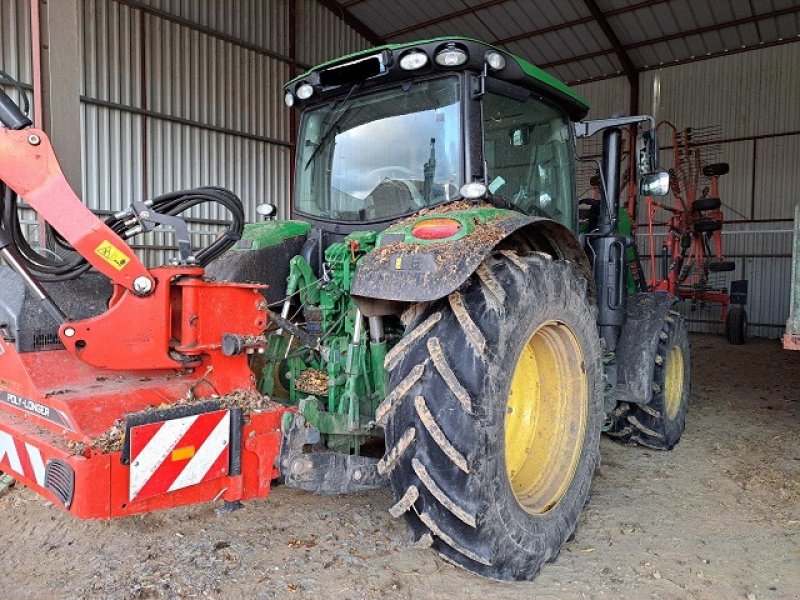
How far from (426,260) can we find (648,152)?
2.26 meters

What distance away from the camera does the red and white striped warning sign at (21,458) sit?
204cm

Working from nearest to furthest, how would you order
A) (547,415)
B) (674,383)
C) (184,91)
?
(547,415) → (674,383) → (184,91)

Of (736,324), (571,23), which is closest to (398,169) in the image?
(736,324)

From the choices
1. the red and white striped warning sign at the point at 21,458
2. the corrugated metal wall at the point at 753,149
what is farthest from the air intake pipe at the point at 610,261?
the corrugated metal wall at the point at 753,149

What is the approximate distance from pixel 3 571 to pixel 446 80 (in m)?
2.79

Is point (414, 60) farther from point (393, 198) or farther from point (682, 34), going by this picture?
point (682, 34)

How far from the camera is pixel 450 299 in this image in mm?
2357

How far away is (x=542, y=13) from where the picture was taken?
1270 cm

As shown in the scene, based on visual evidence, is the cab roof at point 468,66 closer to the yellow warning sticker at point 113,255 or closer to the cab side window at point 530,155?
the cab side window at point 530,155

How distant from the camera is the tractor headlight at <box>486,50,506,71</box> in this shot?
2.90 metres

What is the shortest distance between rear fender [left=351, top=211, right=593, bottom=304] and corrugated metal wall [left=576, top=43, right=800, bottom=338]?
1278 centimetres

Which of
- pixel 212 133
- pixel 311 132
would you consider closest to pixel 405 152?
pixel 311 132

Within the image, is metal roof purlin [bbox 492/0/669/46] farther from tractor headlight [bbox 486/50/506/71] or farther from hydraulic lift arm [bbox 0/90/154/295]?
hydraulic lift arm [bbox 0/90/154/295]

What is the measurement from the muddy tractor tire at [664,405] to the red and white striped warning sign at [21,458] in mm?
3600
